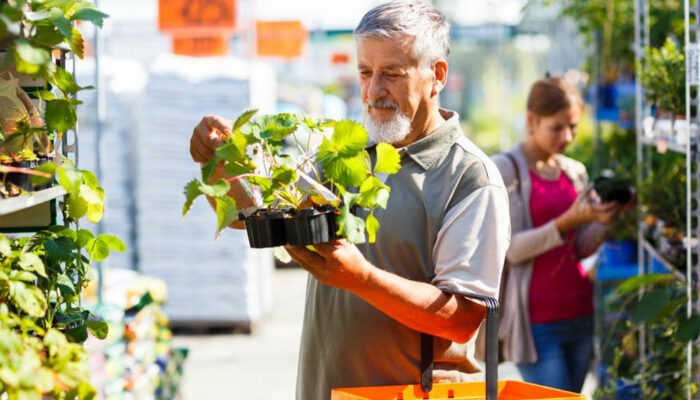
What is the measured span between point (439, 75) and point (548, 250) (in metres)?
1.41

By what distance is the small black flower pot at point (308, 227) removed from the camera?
166 centimetres

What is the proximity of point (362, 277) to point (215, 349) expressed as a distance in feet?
16.4

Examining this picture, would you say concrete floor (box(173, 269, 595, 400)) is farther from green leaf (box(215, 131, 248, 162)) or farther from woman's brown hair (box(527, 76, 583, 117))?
green leaf (box(215, 131, 248, 162))

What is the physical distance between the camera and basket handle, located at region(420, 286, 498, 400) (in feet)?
6.07

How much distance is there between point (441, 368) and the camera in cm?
214

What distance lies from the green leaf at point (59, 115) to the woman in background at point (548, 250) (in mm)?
2140

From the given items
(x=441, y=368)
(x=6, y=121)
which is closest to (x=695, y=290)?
(x=441, y=368)

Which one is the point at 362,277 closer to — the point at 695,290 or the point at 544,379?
the point at 695,290

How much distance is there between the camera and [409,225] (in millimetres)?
2082

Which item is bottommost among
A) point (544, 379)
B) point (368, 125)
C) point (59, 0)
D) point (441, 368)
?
point (544, 379)

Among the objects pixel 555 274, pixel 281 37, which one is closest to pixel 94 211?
pixel 555 274

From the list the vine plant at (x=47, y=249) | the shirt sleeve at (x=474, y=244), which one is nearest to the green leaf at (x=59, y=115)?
the vine plant at (x=47, y=249)

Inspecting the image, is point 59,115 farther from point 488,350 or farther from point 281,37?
point 281,37

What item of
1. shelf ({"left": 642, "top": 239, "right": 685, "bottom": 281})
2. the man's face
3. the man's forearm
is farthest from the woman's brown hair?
the man's forearm
